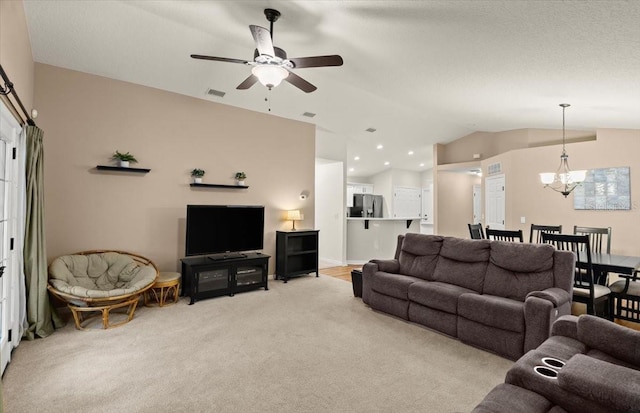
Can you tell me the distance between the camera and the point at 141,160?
467cm

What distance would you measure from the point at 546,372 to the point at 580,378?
0.82 feet

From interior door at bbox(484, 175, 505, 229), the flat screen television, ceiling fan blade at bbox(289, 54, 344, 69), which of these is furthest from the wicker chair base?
interior door at bbox(484, 175, 505, 229)

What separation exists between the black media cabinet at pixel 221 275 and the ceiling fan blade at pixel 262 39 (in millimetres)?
3070

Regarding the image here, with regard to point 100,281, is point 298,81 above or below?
above

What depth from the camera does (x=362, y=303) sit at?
4.46 meters

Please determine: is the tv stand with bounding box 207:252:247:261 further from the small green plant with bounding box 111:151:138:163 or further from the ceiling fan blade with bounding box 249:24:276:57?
the ceiling fan blade with bounding box 249:24:276:57

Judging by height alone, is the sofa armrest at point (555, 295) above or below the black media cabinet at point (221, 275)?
above

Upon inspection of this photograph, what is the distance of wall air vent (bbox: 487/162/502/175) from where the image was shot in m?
7.20

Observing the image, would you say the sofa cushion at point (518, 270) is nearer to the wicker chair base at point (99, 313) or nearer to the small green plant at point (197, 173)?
the wicker chair base at point (99, 313)

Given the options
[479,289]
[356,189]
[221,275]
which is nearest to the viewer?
[479,289]

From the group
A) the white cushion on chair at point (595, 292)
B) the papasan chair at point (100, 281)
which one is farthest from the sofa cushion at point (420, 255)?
the papasan chair at point (100, 281)

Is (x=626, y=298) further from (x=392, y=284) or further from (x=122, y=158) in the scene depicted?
(x=122, y=158)

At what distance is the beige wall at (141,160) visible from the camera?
13.5ft

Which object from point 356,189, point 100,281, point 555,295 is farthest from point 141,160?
point 356,189
